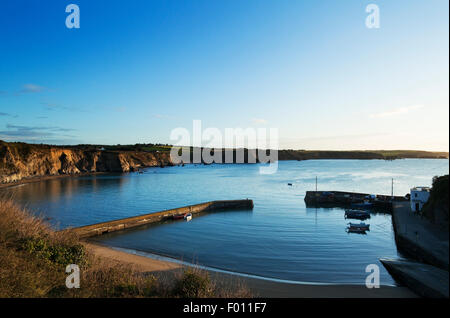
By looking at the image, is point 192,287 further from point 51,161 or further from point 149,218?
point 51,161

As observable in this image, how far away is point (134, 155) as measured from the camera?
522ft

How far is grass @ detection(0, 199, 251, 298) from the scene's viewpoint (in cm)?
805

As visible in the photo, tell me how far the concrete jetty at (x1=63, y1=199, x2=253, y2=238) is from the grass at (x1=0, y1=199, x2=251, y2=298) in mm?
6575

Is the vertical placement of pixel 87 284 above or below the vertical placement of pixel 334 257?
above

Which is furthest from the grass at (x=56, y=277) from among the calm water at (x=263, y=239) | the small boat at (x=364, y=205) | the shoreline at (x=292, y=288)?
the small boat at (x=364, y=205)

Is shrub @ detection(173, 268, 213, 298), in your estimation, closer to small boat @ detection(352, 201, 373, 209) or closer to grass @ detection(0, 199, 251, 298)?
grass @ detection(0, 199, 251, 298)

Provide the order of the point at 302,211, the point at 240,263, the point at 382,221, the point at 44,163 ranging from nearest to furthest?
the point at 240,263 → the point at 382,221 → the point at 302,211 → the point at 44,163

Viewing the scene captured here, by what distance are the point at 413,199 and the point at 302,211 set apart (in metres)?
15.2

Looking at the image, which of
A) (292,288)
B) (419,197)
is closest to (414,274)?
(292,288)

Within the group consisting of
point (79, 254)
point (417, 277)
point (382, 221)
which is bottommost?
point (382, 221)

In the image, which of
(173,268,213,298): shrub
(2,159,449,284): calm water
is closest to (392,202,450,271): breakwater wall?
(2,159,449,284): calm water
